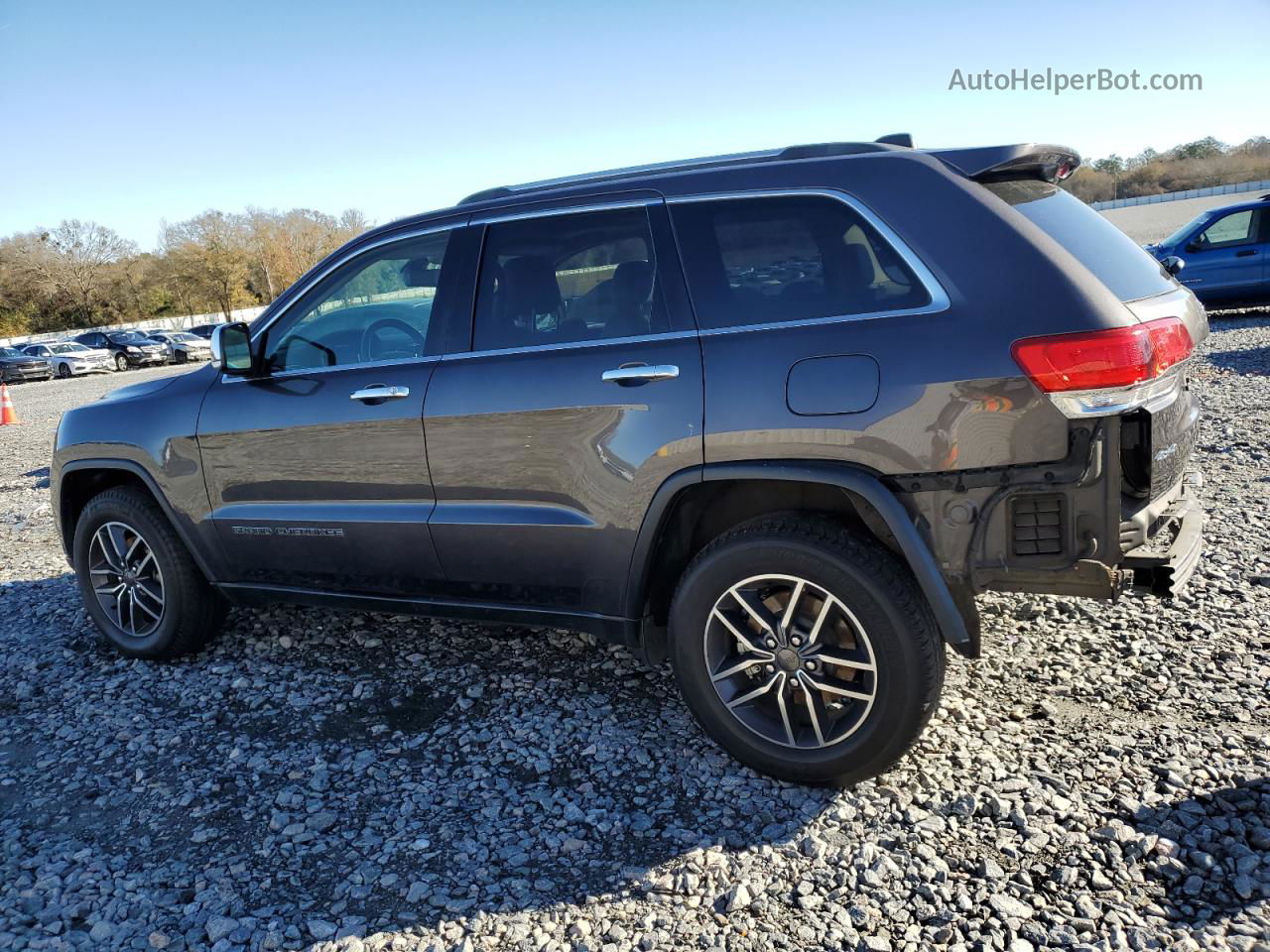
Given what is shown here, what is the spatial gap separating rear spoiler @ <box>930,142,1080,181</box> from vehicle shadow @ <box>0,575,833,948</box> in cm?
210

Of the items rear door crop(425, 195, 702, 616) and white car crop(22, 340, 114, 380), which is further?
white car crop(22, 340, 114, 380)

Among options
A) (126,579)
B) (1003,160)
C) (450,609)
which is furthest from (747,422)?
(126,579)

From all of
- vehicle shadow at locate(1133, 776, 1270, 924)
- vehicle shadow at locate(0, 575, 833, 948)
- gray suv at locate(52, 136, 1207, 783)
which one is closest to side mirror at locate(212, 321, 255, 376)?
gray suv at locate(52, 136, 1207, 783)

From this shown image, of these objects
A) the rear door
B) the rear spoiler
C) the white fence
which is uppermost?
the rear spoiler

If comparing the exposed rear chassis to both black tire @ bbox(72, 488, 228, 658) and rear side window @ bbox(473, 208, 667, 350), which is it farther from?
black tire @ bbox(72, 488, 228, 658)

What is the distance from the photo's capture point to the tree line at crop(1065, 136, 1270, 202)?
195 ft

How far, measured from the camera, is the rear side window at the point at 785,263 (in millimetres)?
3029

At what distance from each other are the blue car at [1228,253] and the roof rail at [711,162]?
12.7 metres

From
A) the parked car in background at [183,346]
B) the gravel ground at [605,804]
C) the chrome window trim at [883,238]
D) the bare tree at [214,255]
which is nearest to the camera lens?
the gravel ground at [605,804]

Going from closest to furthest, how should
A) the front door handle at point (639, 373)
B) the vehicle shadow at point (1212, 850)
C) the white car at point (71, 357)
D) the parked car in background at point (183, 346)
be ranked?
the vehicle shadow at point (1212, 850)
the front door handle at point (639, 373)
the white car at point (71, 357)
the parked car in background at point (183, 346)

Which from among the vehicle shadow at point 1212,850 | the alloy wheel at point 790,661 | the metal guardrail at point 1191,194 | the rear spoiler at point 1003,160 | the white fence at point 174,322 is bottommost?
the vehicle shadow at point 1212,850

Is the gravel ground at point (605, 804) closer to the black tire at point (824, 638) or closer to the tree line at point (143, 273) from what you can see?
the black tire at point (824, 638)

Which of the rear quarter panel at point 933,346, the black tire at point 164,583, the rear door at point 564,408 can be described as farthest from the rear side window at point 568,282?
the black tire at point 164,583

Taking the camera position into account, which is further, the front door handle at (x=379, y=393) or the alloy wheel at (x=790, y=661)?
the front door handle at (x=379, y=393)
